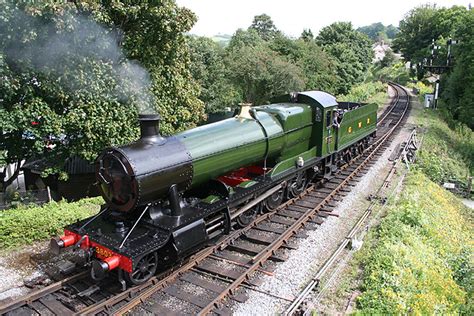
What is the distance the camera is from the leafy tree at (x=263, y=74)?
33.9 metres

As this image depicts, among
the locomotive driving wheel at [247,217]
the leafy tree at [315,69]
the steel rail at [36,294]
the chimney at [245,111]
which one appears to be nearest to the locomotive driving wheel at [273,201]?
the locomotive driving wheel at [247,217]

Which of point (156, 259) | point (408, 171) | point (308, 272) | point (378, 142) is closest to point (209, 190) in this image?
point (156, 259)

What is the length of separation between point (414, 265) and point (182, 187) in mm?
5238

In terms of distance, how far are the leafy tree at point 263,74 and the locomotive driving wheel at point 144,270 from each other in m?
28.8

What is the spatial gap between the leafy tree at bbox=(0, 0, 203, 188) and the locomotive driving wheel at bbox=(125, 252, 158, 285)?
5948 mm

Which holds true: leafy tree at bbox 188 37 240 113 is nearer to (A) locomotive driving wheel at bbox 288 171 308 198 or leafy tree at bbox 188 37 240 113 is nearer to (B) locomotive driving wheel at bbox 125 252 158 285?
(A) locomotive driving wheel at bbox 288 171 308 198

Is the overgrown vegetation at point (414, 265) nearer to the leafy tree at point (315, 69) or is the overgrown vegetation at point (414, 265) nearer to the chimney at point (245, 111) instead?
the chimney at point (245, 111)

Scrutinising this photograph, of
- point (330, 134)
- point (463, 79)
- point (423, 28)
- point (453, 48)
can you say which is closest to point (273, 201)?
point (330, 134)

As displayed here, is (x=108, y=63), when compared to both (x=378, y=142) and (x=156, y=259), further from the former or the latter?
(x=378, y=142)

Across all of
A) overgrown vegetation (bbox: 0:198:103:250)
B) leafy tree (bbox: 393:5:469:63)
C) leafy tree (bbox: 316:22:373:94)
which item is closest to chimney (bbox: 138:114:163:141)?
overgrown vegetation (bbox: 0:198:103:250)

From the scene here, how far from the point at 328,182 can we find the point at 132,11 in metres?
8.77

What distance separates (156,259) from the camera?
7.10m

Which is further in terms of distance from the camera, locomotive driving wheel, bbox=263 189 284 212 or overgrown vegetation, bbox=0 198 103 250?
locomotive driving wheel, bbox=263 189 284 212

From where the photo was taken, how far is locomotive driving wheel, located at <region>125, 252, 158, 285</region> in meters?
6.55
